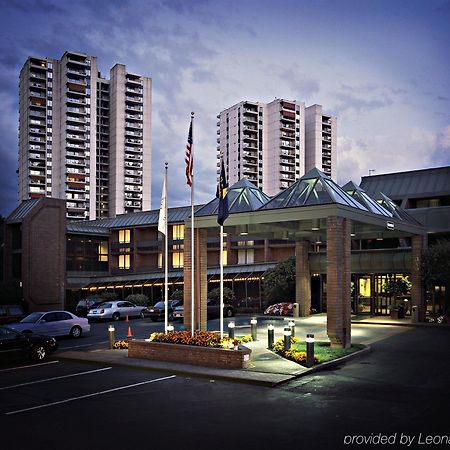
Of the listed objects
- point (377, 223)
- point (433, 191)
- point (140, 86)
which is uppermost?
point (140, 86)

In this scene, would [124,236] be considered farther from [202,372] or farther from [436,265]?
[202,372]

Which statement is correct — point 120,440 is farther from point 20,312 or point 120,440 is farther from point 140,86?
point 140,86

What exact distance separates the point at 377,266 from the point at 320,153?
107 m

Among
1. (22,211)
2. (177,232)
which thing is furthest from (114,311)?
(177,232)

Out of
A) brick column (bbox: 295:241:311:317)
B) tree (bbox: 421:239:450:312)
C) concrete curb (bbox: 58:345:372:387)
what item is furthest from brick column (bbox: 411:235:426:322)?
concrete curb (bbox: 58:345:372:387)

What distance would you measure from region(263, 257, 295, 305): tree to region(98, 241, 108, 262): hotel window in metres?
33.0

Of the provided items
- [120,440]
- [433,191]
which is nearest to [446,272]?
[433,191]

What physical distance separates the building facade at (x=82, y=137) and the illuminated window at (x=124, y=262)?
46.0 metres

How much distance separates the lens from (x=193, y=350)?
1834cm

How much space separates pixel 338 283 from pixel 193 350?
7153mm

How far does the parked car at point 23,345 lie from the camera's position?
19.4 metres

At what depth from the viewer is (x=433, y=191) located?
153 feet

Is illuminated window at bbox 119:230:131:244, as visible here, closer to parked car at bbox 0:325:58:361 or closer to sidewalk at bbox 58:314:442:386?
sidewalk at bbox 58:314:442:386

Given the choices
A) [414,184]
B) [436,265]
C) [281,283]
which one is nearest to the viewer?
[436,265]
